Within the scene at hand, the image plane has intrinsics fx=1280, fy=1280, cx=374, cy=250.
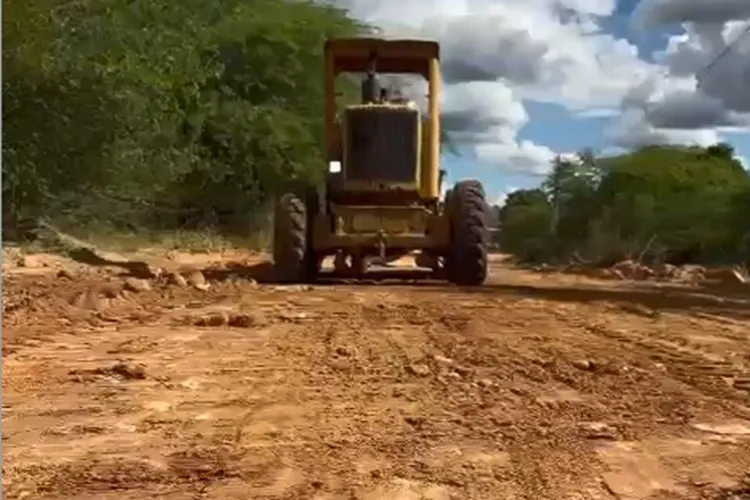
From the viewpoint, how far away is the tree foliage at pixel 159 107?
65.7 feet

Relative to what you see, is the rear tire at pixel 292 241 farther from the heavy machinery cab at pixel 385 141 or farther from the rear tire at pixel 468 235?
the rear tire at pixel 468 235

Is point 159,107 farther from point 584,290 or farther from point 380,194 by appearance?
point 584,290

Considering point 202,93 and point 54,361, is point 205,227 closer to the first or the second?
point 202,93

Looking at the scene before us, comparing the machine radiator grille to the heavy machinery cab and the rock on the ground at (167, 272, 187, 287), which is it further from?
the rock on the ground at (167, 272, 187, 287)

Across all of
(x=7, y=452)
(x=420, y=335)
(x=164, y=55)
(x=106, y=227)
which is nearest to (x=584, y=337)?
(x=420, y=335)

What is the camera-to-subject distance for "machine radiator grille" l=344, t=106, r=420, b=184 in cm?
1672

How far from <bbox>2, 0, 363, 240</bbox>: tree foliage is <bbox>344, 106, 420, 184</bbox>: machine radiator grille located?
205 inches

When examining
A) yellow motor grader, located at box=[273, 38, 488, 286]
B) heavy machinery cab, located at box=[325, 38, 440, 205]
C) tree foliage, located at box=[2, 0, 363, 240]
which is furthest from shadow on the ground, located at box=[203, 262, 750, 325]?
tree foliage, located at box=[2, 0, 363, 240]

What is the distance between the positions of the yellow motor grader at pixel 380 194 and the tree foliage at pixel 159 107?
498cm

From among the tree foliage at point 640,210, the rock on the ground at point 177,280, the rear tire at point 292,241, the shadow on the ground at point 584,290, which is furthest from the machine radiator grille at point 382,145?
A: the tree foliage at point 640,210

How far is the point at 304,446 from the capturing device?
5.61 m

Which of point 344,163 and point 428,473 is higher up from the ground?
point 344,163

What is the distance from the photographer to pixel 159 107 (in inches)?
923

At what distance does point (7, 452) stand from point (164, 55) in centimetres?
1841
